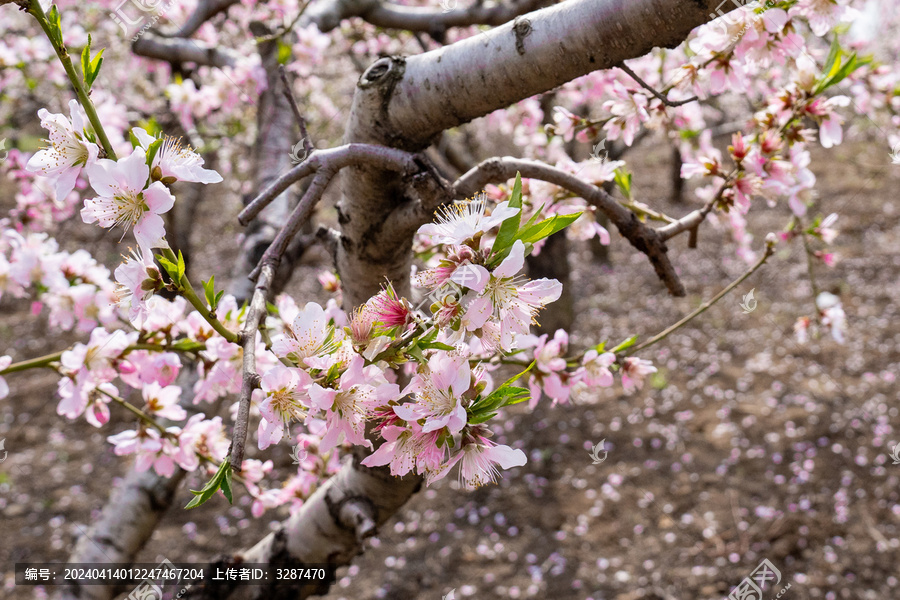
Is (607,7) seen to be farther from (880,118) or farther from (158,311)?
(880,118)

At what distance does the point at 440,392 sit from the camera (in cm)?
77

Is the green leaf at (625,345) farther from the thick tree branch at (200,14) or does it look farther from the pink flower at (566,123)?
the thick tree branch at (200,14)

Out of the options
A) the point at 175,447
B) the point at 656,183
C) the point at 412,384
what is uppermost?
the point at 412,384

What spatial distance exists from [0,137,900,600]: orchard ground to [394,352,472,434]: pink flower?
2584 millimetres

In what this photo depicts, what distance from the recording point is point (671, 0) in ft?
2.99

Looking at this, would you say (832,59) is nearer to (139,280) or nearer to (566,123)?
(566,123)

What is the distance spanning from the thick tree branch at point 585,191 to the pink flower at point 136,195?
490 mm

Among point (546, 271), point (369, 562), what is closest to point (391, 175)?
point (369, 562)

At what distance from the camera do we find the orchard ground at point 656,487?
3002 millimetres

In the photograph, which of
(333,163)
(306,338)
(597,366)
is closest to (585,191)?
(597,366)

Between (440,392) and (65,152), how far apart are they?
0.66 metres

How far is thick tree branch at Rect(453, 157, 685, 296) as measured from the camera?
1.05 m

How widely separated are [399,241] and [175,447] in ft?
2.70

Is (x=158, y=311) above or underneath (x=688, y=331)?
above
